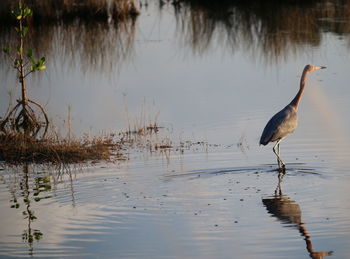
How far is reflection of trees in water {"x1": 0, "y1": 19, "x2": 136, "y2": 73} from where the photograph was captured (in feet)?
64.6

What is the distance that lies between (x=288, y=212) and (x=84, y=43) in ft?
43.5

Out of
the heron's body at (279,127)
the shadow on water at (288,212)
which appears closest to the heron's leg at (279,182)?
the shadow on water at (288,212)

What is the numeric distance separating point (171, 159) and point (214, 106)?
373cm

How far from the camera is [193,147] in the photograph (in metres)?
12.2

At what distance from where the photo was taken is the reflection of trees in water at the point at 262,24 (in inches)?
810

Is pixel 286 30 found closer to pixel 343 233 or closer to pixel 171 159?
pixel 171 159

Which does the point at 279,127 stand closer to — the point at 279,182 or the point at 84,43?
the point at 279,182

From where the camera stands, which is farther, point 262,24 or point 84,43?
point 262,24

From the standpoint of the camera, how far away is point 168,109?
602 inches

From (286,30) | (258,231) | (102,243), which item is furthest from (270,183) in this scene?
(286,30)

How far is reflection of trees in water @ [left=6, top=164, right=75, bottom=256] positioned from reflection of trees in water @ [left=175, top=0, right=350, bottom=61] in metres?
9.32

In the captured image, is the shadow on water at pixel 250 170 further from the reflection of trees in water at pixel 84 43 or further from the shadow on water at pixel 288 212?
the reflection of trees in water at pixel 84 43

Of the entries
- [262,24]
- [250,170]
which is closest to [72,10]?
[262,24]

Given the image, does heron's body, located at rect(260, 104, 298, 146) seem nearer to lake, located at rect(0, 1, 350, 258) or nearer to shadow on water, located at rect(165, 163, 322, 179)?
lake, located at rect(0, 1, 350, 258)
